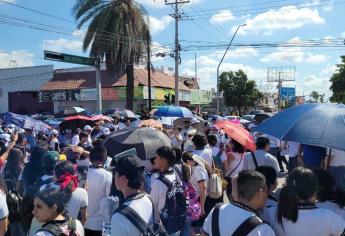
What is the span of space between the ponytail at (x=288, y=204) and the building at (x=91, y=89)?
1417 inches

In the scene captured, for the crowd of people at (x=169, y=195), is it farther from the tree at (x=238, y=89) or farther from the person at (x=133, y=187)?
the tree at (x=238, y=89)

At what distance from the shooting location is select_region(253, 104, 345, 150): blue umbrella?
4051 millimetres

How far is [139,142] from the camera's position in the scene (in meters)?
6.27

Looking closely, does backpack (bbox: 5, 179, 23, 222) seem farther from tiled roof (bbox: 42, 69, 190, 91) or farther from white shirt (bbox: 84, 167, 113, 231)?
tiled roof (bbox: 42, 69, 190, 91)

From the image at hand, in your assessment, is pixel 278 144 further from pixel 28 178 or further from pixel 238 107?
pixel 238 107

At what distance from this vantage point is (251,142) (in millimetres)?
6926

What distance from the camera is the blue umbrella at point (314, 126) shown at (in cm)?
405

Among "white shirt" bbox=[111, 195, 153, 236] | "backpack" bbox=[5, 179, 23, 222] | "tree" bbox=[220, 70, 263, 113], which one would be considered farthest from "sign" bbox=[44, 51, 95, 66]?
"tree" bbox=[220, 70, 263, 113]

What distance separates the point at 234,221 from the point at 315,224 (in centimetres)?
58

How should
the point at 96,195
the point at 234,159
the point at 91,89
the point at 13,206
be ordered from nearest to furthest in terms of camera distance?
the point at 13,206 → the point at 96,195 → the point at 234,159 → the point at 91,89

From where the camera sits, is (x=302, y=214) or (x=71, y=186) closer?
(x=302, y=214)

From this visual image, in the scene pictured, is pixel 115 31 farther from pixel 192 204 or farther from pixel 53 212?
pixel 53 212

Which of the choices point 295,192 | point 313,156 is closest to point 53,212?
point 295,192

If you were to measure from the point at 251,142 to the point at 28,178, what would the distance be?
3.31 m
